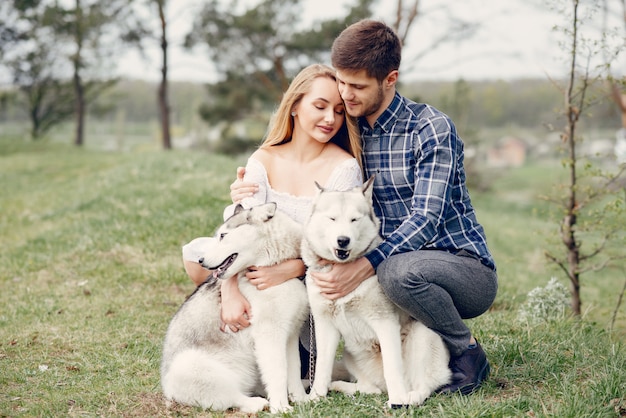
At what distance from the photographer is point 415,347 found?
3180 mm

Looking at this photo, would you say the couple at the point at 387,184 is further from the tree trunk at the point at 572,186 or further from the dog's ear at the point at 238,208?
the tree trunk at the point at 572,186

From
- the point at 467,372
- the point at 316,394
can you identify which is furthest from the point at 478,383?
the point at 316,394

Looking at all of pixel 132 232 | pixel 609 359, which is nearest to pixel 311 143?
pixel 609 359

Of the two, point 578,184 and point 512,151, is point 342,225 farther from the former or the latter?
point 512,151

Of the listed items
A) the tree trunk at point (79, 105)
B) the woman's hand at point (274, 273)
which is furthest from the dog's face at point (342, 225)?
the tree trunk at point (79, 105)

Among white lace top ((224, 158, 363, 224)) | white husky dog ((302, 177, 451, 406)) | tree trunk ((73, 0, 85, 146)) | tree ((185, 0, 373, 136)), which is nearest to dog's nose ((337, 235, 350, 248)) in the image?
white husky dog ((302, 177, 451, 406))

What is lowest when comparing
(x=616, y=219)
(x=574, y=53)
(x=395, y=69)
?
(x=616, y=219)

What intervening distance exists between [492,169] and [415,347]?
797 inches

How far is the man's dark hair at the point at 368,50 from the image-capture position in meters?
3.24

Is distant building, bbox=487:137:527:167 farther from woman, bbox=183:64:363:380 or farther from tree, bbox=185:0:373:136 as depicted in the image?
woman, bbox=183:64:363:380

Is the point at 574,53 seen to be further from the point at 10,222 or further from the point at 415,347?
the point at 10,222

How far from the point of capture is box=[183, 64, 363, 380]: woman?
335 cm

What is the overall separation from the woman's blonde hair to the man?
9 centimetres

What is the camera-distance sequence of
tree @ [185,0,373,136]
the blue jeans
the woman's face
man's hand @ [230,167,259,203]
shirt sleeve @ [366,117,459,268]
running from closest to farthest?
the blue jeans → shirt sleeve @ [366,117,459,268] → the woman's face → man's hand @ [230,167,259,203] → tree @ [185,0,373,136]
